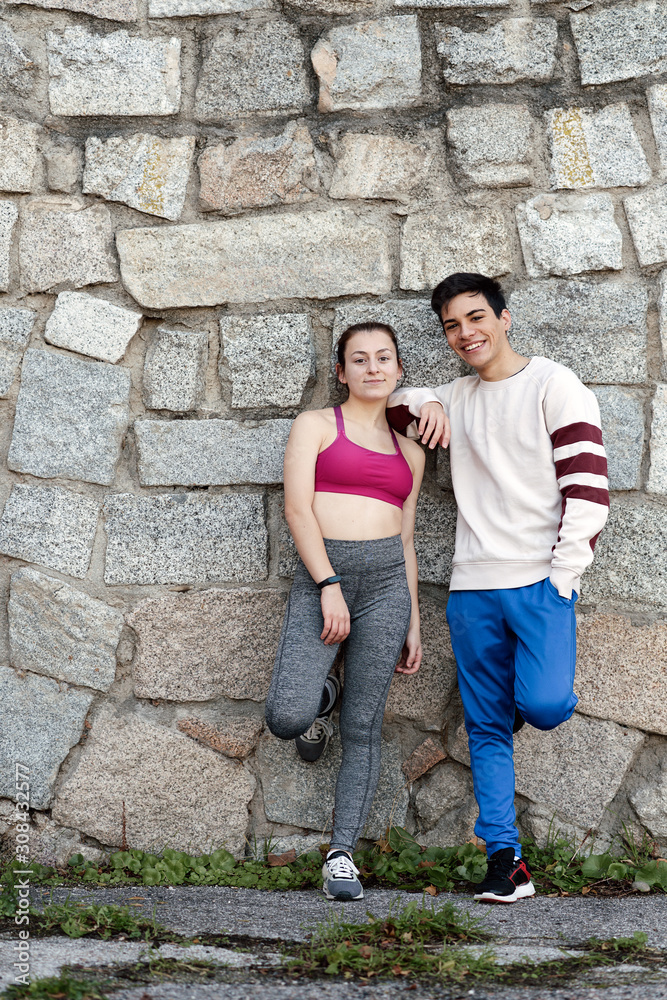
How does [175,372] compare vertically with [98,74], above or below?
below

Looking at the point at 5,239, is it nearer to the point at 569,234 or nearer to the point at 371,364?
the point at 371,364

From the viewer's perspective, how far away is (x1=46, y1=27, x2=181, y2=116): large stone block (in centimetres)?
295

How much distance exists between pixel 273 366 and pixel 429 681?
4.14 feet

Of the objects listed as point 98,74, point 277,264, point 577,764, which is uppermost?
point 98,74

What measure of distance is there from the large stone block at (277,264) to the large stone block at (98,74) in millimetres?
472

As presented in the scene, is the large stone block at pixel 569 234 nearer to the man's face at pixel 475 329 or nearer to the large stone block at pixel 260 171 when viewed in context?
the man's face at pixel 475 329

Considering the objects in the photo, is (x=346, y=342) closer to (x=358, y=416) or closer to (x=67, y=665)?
(x=358, y=416)

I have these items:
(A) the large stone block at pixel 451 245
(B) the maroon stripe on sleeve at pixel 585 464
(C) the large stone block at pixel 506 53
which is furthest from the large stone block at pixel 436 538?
(C) the large stone block at pixel 506 53

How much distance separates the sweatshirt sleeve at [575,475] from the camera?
8.05 ft

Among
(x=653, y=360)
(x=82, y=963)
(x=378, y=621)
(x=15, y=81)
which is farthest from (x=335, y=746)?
(x=15, y=81)

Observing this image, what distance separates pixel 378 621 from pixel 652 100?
204 cm

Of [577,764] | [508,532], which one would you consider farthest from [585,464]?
[577,764]

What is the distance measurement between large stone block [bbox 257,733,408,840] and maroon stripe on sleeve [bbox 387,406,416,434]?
3.71ft

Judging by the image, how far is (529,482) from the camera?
2.61m
